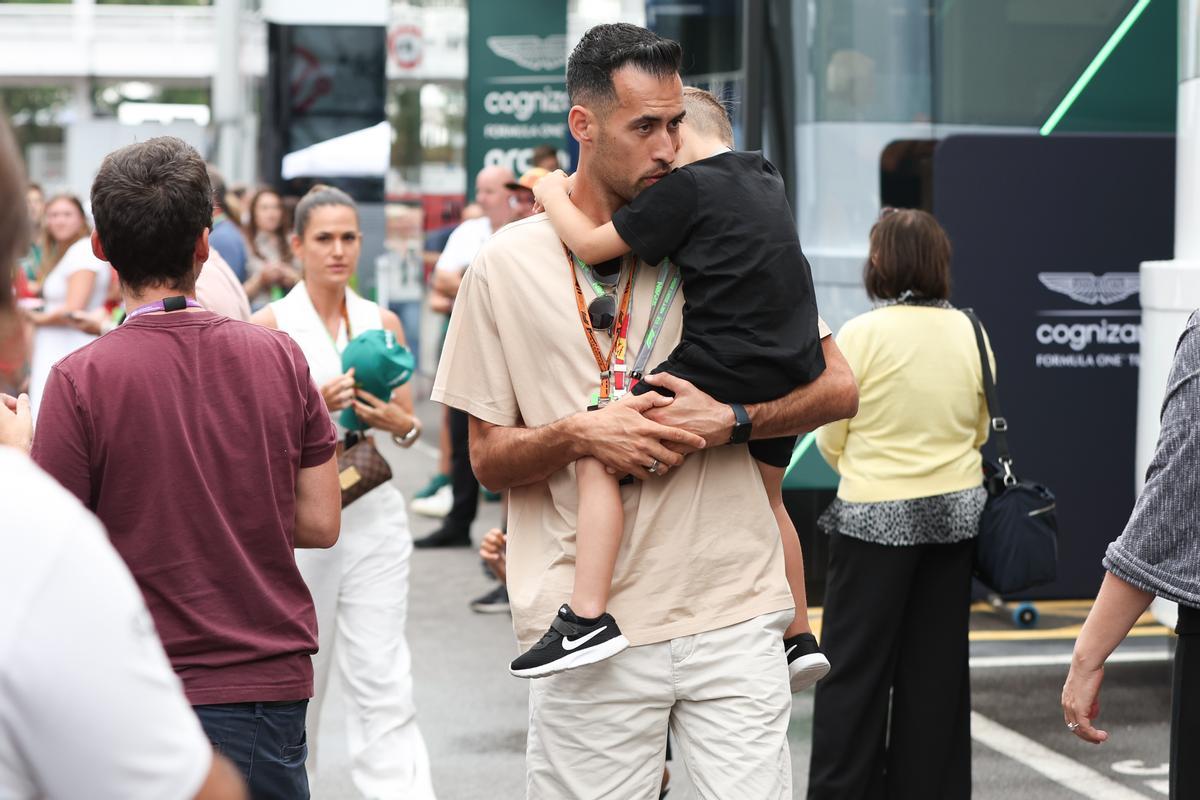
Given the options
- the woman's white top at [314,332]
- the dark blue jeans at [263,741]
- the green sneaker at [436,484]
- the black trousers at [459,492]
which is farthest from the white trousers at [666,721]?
the green sneaker at [436,484]

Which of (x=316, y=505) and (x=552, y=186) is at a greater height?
(x=552, y=186)

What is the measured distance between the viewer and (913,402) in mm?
5074

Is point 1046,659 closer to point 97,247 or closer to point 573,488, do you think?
point 573,488

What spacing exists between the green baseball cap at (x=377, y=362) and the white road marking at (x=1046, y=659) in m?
3.39

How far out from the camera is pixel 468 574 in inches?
395

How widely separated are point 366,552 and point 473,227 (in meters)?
5.81

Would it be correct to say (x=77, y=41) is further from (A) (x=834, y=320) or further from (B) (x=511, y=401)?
(B) (x=511, y=401)

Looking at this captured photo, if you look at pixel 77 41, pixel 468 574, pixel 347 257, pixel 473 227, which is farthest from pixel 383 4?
pixel 77 41

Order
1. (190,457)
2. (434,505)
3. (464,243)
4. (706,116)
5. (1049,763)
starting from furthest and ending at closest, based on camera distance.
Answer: (434,505)
(464,243)
(1049,763)
(706,116)
(190,457)

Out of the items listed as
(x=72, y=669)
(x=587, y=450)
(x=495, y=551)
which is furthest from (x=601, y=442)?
(x=72, y=669)

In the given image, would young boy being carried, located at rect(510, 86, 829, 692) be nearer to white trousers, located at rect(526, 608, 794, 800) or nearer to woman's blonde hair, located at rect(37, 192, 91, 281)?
white trousers, located at rect(526, 608, 794, 800)

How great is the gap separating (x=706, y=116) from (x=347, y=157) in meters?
14.5

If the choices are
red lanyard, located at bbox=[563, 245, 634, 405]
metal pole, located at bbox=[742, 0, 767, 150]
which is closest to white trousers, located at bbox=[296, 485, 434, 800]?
red lanyard, located at bbox=[563, 245, 634, 405]

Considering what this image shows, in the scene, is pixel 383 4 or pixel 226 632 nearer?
pixel 226 632
